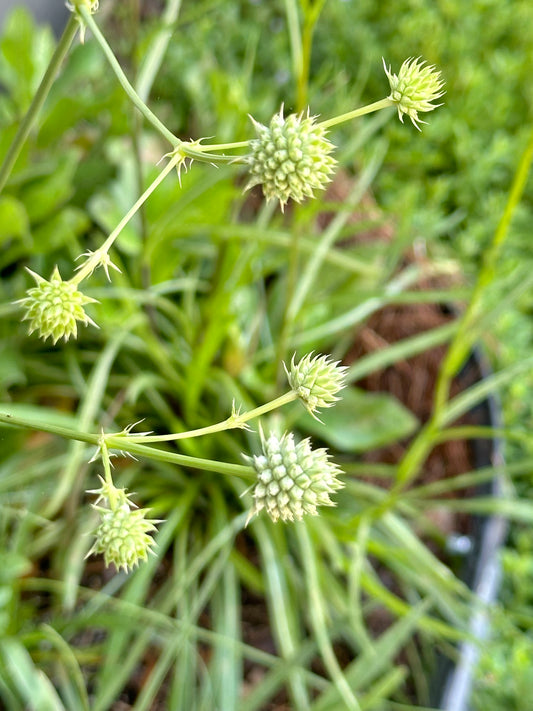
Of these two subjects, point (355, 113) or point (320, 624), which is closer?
point (355, 113)

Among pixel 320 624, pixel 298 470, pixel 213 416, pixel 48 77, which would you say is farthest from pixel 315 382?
pixel 213 416

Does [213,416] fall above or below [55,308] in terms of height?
above

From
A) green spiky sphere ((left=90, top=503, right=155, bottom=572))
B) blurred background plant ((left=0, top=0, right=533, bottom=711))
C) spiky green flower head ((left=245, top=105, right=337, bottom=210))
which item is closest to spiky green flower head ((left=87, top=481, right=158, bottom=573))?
green spiky sphere ((left=90, top=503, right=155, bottom=572))

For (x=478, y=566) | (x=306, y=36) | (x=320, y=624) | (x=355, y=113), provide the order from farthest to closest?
(x=478, y=566) < (x=320, y=624) < (x=306, y=36) < (x=355, y=113)

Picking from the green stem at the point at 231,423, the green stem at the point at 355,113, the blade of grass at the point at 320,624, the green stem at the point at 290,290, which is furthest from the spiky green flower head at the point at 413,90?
the blade of grass at the point at 320,624

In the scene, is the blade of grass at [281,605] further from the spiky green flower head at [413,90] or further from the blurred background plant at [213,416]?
the spiky green flower head at [413,90]

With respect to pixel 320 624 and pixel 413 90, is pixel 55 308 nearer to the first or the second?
pixel 413 90
